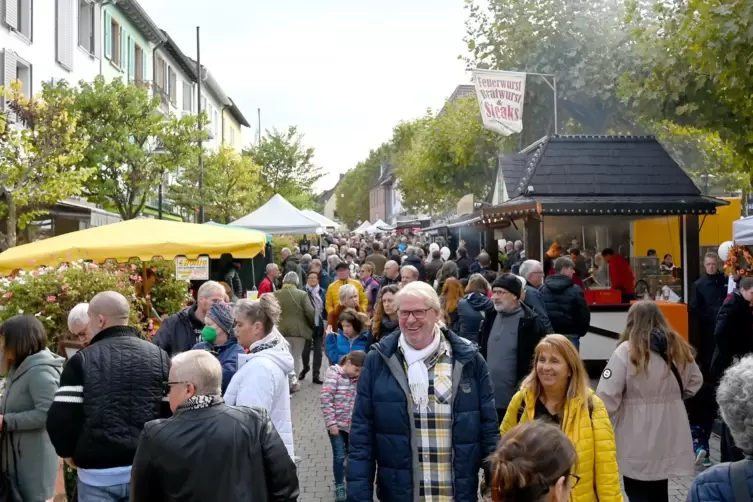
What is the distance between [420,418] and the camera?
4.26m

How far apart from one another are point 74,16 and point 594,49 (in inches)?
620

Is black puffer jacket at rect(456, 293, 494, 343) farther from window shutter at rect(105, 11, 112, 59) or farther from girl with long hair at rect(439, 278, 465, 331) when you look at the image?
window shutter at rect(105, 11, 112, 59)

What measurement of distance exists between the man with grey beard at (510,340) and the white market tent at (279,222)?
42.1 ft

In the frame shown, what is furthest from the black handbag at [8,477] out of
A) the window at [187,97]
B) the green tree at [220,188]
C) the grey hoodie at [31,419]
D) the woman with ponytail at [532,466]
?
the window at [187,97]

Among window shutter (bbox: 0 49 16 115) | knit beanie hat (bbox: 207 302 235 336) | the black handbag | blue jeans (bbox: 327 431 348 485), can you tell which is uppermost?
window shutter (bbox: 0 49 16 115)

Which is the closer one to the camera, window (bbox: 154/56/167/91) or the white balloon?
the white balloon

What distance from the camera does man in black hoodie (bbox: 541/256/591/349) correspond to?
9312 millimetres

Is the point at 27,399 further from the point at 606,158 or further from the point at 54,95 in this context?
the point at 54,95

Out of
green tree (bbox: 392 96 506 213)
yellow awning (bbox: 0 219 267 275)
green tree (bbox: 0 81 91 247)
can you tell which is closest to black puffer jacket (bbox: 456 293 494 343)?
yellow awning (bbox: 0 219 267 275)

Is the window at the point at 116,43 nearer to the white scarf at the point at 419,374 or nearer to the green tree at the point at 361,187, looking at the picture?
the white scarf at the point at 419,374

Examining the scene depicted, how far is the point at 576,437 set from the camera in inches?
167

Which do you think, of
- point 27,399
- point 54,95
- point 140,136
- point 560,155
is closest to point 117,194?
point 140,136

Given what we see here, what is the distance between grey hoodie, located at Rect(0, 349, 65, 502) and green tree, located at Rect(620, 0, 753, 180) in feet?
28.4

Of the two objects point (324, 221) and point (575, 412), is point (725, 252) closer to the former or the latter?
point (575, 412)
